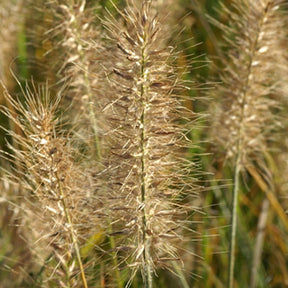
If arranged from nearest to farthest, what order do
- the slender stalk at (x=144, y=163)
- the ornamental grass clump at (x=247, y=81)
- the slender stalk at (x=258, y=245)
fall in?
the slender stalk at (x=144, y=163), the ornamental grass clump at (x=247, y=81), the slender stalk at (x=258, y=245)

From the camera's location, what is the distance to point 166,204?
4.43ft

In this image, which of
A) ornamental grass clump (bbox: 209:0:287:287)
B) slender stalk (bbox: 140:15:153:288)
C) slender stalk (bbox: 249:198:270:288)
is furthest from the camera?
slender stalk (bbox: 249:198:270:288)

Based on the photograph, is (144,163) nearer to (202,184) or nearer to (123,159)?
(123,159)

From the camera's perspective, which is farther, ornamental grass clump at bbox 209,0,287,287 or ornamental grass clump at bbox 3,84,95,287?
ornamental grass clump at bbox 209,0,287,287

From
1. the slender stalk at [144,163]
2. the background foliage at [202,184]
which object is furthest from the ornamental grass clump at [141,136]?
the background foliage at [202,184]

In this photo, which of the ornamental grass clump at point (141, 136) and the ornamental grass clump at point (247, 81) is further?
the ornamental grass clump at point (247, 81)

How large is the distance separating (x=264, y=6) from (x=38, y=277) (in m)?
0.98

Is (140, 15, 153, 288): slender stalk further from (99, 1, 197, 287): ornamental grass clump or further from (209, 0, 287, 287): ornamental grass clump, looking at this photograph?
(209, 0, 287, 287): ornamental grass clump

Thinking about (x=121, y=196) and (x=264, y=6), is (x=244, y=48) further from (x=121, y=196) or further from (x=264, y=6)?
(x=121, y=196)

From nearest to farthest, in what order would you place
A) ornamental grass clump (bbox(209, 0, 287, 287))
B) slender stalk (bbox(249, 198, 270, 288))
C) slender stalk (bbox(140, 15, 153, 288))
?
slender stalk (bbox(140, 15, 153, 288)) → ornamental grass clump (bbox(209, 0, 287, 287)) → slender stalk (bbox(249, 198, 270, 288))

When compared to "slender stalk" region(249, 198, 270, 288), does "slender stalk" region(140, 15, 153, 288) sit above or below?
above

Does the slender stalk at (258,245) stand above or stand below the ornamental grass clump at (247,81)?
below

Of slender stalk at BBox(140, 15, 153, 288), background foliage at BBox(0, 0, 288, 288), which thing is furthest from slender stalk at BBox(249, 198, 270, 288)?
slender stalk at BBox(140, 15, 153, 288)

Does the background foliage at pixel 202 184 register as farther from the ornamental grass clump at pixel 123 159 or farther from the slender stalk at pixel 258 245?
the ornamental grass clump at pixel 123 159
